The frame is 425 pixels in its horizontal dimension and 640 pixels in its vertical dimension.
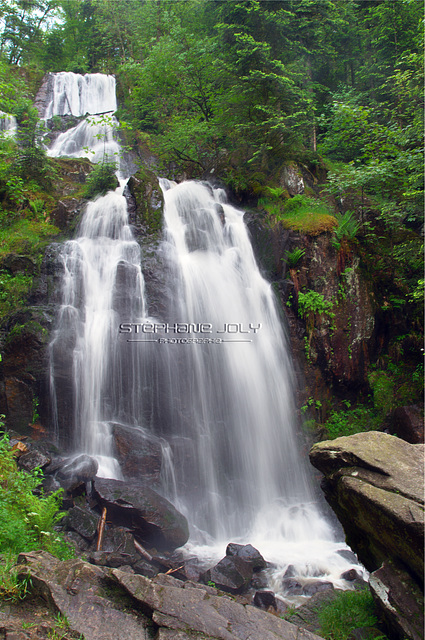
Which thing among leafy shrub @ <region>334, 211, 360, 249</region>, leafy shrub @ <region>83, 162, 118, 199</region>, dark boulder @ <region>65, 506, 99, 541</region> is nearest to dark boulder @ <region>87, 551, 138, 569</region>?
dark boulder @ <region>65, 506, 99, 541</region>

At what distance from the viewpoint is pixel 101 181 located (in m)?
11.5

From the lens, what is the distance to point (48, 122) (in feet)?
62.1

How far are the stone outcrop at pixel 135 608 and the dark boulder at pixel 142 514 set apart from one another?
77.8 inches

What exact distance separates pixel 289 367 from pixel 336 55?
16395 millimetres

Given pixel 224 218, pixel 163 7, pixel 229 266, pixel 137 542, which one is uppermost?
pixel 163 7

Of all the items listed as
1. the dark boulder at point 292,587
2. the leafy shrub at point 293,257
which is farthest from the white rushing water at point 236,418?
the leafy shrub at point 293,257

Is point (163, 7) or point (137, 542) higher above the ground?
point (163, 7)

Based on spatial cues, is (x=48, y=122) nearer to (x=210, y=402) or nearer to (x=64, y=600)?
(x=210, y=402)

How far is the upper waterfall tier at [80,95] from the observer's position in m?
21.8

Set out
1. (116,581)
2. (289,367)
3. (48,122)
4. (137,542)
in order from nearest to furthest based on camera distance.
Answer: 1. (116,581)
2. (137,542)
3. (289,367)
4. (48,122)

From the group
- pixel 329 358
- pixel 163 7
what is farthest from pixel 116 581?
pixel 163 7

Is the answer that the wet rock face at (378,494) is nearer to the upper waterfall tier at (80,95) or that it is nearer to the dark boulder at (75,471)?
the dark boulder at (75,471)

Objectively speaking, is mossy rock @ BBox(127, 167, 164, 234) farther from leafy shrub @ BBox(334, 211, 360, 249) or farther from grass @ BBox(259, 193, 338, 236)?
leafy shrub @ BBox(334, 211, 360, 249)

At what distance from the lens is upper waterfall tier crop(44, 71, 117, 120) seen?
71.4 ft
